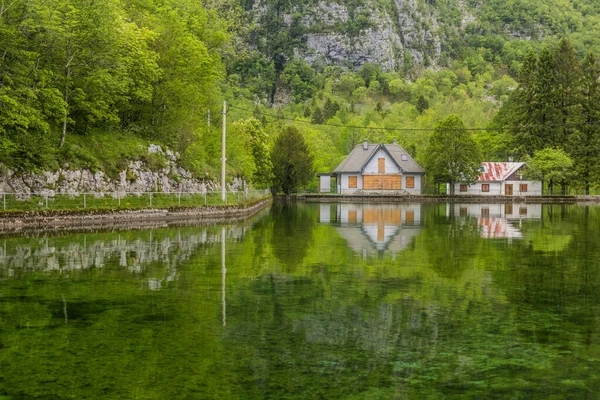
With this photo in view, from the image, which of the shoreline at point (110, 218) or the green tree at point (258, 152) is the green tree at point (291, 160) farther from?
the shoreline at point (110, 218)

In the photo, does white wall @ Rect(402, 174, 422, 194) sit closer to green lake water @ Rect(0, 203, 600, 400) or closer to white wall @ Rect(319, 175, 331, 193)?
Answer: white wall @ Rect(319, 175, 331, 193)

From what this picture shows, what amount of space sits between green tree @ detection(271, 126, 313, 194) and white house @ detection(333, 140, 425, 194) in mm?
6614

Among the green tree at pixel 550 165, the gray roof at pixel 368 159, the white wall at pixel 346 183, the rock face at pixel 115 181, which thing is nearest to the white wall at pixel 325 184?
the gray roof at pixel 368 159

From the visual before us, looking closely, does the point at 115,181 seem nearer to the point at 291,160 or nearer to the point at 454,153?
the point at 291,160

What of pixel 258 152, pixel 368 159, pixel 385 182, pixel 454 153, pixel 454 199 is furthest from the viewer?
pixel 385 182

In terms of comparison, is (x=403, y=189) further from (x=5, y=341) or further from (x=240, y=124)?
(x=5, y=341)

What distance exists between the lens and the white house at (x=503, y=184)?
292 feet

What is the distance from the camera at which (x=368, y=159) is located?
88.1m

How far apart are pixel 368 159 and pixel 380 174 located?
309 cm

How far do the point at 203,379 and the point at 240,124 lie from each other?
2908 inches

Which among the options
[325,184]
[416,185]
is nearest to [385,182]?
[416,185]

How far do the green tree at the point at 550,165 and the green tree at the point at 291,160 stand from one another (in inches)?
1263

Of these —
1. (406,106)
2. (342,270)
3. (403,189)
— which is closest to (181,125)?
(342,270)

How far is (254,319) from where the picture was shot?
9734 millimetres
